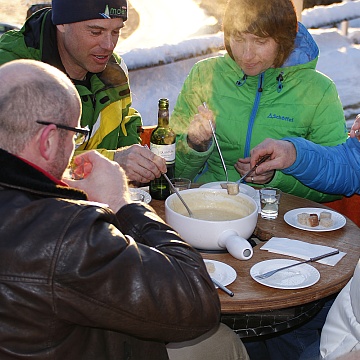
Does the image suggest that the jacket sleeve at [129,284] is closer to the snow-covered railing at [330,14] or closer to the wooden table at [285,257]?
the wooden table at [285,257]

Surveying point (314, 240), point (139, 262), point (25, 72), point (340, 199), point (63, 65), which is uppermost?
point (25, 72)

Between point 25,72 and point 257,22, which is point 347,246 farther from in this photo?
point 25,72

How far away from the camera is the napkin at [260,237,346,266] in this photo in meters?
2.20

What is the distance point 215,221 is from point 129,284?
0.87m

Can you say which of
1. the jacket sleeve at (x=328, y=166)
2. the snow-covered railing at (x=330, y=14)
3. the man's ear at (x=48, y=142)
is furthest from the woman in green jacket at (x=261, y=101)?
the snow-covered railing at (x=330, y=14)

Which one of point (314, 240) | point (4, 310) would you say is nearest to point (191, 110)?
point (314, 240)

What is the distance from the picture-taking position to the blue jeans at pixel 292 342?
2938 millimetres

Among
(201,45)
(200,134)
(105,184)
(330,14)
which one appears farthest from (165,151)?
(330,14)

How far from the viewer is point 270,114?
320 cm

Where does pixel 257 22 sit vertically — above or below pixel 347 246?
above

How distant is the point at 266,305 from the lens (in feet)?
6.27

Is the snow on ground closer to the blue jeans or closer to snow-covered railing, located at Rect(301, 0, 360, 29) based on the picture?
snow-covered railing, located at Rect(301, 0, 360, 29)

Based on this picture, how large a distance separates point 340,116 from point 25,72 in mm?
2190

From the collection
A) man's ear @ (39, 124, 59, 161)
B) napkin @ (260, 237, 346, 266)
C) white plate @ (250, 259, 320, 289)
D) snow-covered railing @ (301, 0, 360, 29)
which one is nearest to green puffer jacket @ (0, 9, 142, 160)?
napkin @ (260, 237, 346, 266)
